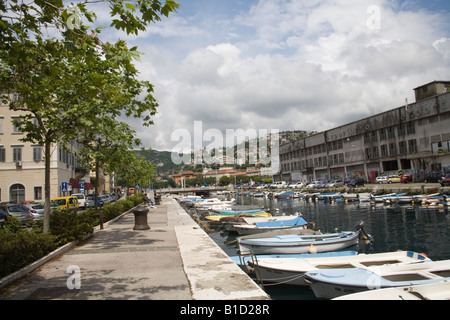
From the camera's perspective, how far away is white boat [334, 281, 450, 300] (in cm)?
705

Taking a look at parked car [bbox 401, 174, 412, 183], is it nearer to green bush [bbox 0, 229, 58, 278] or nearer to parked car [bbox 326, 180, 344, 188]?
parked car [bbox 326, 180, 344, 188]

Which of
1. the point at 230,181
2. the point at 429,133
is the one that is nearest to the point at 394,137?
the point at 429,133

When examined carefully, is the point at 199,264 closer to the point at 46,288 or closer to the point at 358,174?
the point at 46,288

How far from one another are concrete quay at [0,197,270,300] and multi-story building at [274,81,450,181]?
5283 cm

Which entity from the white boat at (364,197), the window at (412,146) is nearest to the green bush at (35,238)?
the white boat at (364,197)

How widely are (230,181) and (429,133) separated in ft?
348

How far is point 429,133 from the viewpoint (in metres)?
54.9

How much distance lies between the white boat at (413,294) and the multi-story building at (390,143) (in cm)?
5173

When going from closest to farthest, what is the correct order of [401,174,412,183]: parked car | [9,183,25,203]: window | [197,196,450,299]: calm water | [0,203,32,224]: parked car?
[197,196,450,299]: calm water < [0,203,32,224]: parked car < [9,183,25,203]: window < [401,174,412,183]: parked car

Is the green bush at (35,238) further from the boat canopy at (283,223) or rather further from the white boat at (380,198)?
the white boat at (380,198)

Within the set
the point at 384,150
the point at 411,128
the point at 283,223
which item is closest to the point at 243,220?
the point at 283,223

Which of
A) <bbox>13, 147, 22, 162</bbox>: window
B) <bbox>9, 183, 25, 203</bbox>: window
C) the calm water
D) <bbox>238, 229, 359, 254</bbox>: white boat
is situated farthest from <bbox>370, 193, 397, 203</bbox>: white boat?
<bbox>13, 147, 22, 162</bbox>: window

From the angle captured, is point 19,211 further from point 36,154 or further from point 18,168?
point 36,154

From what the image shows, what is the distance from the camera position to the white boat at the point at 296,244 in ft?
47.6
